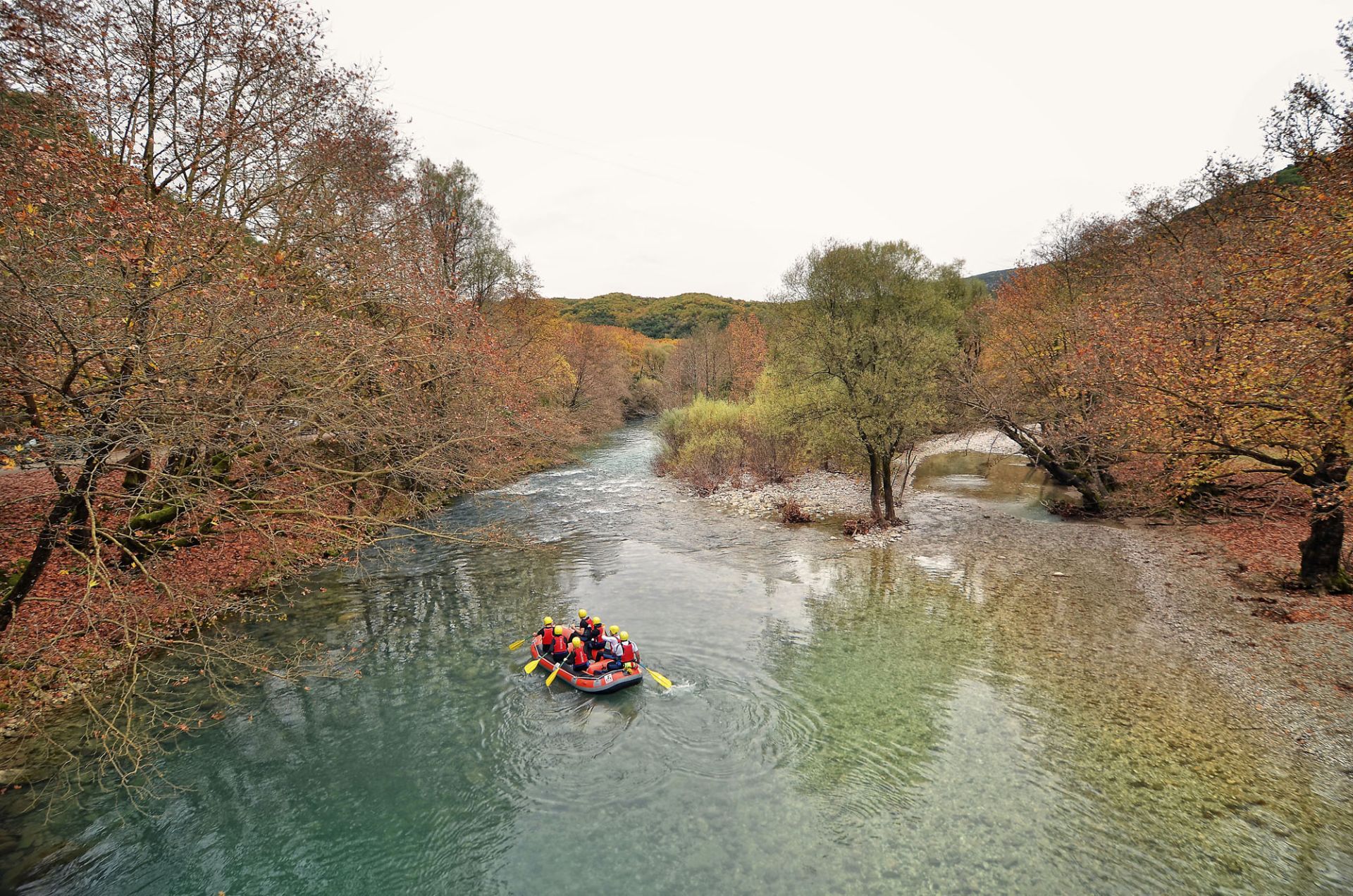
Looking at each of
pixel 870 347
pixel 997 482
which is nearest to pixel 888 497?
pixel 870 347

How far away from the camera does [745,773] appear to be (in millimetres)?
8562

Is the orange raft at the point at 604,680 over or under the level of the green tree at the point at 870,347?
under

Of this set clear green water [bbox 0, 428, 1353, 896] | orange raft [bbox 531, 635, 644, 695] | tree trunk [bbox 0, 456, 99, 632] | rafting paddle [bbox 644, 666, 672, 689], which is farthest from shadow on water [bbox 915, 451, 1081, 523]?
tree trunk [bbox 0, 456, 99, 632]

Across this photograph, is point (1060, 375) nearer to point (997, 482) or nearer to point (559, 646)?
point (997, 482)

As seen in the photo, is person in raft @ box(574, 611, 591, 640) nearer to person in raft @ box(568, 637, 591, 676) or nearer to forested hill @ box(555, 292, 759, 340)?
person in raft @ box(568, 637, 591, 676)

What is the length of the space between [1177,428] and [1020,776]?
9838 millimetres

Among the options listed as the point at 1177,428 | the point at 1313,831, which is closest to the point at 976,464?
the point at 1177,428

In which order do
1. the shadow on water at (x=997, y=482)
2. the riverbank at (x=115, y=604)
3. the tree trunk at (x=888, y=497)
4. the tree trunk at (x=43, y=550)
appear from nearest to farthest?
the tree trunk at (x=43, y=550), the riverbank at (x=115, y=604), the tree trunk at (x=888, y=497), the shadow on water at (x=997, y=482)

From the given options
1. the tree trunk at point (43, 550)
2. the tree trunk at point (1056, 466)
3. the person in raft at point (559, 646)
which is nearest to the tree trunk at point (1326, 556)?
the tree trunk at point (1056, 466)

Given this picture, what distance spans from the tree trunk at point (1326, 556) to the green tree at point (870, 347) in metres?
9.69

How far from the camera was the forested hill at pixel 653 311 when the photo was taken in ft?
424

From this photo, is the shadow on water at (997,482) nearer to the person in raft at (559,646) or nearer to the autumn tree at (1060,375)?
the autumn tree at (1060,375)

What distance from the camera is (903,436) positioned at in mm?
20297

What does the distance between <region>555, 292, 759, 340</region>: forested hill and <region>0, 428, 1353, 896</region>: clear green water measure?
339ft
